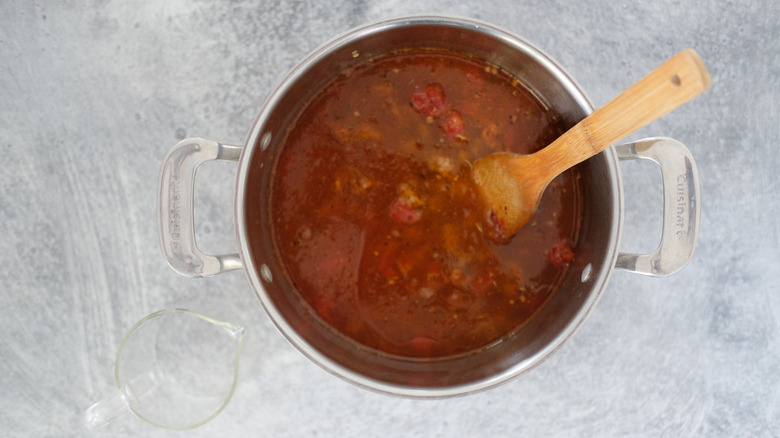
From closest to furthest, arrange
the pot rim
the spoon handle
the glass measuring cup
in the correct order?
the spoon handle → the pot rim → the glass measuring cup

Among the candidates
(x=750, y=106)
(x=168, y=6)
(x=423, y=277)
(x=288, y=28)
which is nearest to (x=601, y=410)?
(x=423, y=277)

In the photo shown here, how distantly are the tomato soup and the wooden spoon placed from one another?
34 mm

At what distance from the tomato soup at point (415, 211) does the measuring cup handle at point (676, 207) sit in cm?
15

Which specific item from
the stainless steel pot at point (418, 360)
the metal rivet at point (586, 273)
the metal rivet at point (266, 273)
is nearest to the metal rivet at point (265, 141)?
the stainless steel pot at point (418, 360)

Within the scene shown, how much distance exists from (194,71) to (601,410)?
1135 millimetres

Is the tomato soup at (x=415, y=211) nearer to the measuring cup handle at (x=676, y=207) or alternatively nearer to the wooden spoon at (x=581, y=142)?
the wooden spoon at (x=581, y=142)

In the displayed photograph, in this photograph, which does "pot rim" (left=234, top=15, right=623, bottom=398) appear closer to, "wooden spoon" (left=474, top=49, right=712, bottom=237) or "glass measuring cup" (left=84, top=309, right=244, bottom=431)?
"wooden spoon" (left=474, top=49, right=712, bottom=237)

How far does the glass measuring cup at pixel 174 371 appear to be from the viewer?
1.27 meters

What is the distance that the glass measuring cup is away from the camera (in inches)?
50.1

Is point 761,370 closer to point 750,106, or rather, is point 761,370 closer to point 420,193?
point 750,106

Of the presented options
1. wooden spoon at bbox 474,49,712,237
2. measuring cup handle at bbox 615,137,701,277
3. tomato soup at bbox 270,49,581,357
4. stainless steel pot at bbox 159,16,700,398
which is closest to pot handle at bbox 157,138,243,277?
stainless steel pot at bbox 159,16,700,398

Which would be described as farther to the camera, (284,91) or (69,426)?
(69,426)

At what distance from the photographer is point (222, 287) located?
4.27 feet

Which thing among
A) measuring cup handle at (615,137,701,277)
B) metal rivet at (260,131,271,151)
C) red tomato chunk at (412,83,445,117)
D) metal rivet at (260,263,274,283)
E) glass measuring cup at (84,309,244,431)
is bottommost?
glass measuring cup at (84,309,244,431)
